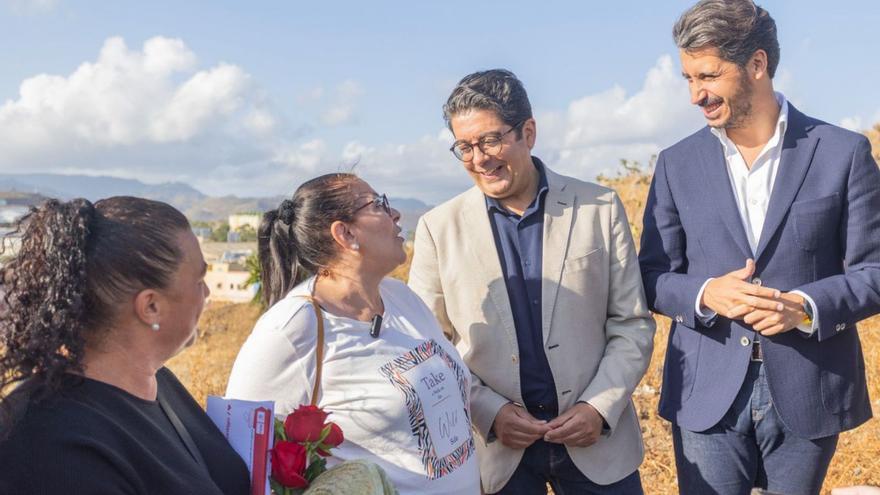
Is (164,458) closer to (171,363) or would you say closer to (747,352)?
(747,352)

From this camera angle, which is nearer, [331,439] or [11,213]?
[11,213]

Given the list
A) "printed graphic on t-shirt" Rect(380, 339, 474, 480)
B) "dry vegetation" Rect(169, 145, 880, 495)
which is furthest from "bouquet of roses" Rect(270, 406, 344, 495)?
"dry vegetation" Rect(169, 145, 880, 495)

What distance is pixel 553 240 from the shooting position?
347 centimetres

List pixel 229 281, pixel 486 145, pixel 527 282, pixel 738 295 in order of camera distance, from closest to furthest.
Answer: pixel 738 295 → pixel 486 145 → pixel 527 282 → pixel 229 281

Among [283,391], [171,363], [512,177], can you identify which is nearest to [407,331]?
[283,391]

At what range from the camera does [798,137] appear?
3.26m

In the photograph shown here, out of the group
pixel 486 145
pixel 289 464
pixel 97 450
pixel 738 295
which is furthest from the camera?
pixel 486 145

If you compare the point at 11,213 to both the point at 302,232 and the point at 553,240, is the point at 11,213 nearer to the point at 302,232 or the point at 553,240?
the point at 302,232

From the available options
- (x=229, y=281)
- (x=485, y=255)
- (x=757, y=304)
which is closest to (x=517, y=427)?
(x=485, y=255)

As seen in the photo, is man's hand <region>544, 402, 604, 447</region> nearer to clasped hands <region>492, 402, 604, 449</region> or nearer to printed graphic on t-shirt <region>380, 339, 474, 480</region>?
clasped hands <region>492, 402, 604, 449</region>

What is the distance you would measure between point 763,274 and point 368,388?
5.27 ft

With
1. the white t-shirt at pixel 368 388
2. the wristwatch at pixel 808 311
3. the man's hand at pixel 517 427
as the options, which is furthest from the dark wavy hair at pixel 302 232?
the wristwatch at pixel 808 311

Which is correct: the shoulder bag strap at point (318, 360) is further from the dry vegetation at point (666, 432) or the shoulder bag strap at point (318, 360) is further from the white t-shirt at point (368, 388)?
the dry vegetation at point (666, 432)

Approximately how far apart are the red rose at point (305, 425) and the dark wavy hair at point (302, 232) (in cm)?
75
